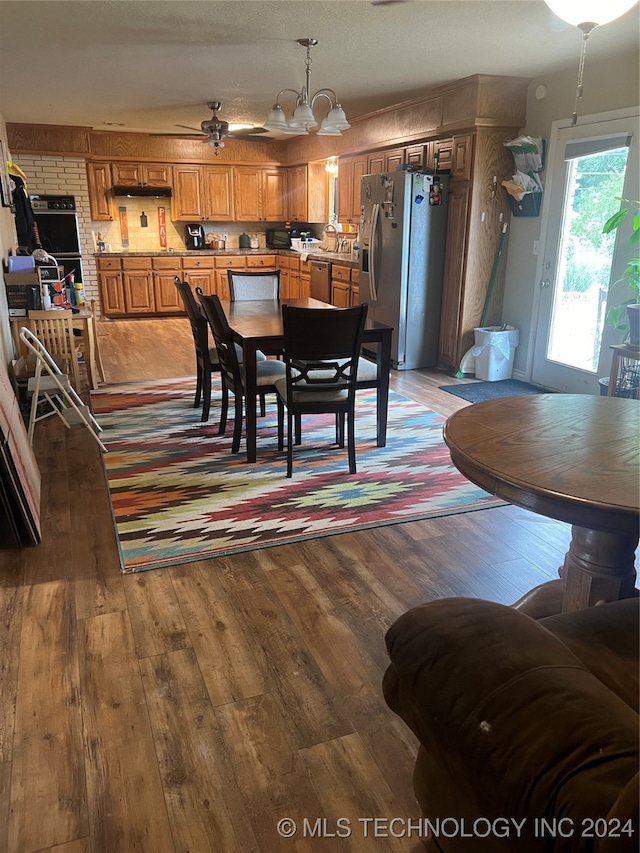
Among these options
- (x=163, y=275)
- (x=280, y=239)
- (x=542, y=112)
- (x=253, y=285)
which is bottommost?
(x=163, y=275)

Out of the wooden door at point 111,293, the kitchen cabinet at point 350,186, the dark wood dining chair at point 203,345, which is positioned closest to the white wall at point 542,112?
the kitchen cabinet at point 350,186

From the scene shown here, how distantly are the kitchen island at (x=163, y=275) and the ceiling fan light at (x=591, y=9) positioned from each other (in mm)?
6118

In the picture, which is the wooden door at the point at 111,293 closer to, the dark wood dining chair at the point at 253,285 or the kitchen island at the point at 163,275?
the kitchen island at the point at 163,275

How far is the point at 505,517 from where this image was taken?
9.79ft

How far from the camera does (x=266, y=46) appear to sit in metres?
4.16

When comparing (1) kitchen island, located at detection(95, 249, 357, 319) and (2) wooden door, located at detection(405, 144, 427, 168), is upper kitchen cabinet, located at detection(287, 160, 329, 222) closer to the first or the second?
(1) kitchen island, located at detection(95, 249, 357, 319)

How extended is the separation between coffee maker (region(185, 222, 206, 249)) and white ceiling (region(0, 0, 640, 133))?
318 cm

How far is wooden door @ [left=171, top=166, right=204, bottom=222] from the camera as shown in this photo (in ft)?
29.5

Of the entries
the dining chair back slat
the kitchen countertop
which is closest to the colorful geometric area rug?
the dining chair back slat

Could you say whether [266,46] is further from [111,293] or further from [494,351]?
[111,293]

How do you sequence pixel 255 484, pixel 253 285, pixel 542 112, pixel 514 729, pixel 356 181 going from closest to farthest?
pixel 514 729
pixel 255 484
pixel 542 112
pixel 253 285
pixel 356 181

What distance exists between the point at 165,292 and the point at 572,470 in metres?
8.25

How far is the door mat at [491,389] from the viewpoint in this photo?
5129 millimetres

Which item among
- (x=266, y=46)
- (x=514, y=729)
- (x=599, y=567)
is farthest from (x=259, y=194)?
(x=514, y=729)
